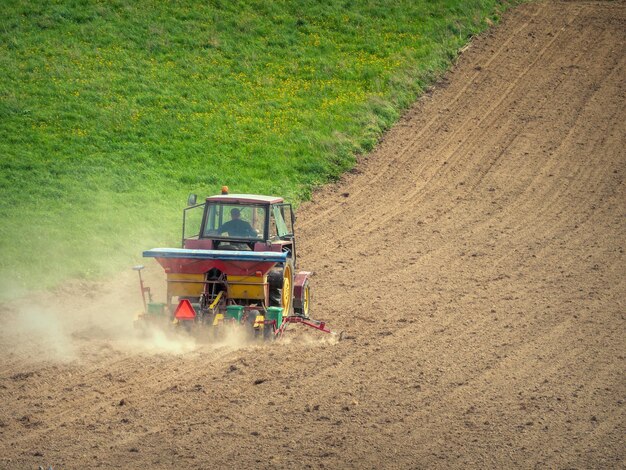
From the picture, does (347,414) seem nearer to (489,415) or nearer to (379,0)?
(489,415)

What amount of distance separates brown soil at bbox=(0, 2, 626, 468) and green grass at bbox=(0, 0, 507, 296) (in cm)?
174

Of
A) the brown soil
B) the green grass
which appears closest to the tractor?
the brown soil

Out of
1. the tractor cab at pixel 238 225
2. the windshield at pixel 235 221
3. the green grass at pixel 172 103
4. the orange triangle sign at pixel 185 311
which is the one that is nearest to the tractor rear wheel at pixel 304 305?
the tractor cab at pixel 238 225

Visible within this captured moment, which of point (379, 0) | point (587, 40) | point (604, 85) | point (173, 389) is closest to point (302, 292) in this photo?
point (173, 389)

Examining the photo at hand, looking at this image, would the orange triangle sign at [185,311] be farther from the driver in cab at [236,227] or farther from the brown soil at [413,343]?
A: the driver in cab at [236,227]

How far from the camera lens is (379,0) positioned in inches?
1489

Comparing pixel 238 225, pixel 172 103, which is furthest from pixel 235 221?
pixel 172 103

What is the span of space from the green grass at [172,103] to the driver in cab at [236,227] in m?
5.05

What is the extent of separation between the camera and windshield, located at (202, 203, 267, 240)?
614 inches

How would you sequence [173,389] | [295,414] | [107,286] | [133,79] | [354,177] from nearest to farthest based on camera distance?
[295,414] < [173,389] < [107,286] < [354,177] < [133,79]

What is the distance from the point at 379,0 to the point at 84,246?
70.9 ft

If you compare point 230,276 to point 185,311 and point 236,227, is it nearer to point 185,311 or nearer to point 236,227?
point 185,311

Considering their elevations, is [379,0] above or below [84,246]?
above

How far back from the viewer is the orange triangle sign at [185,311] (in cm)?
1369
